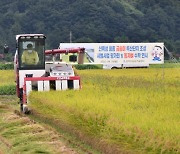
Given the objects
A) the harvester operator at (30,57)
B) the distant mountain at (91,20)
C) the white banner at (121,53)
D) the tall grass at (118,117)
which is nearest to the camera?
the tall grass at (118,117)

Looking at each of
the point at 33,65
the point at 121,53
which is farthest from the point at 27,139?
the point at 121,53

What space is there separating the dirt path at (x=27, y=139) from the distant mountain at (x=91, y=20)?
58.2 metres

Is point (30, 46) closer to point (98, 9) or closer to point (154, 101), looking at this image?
point (154, 101)

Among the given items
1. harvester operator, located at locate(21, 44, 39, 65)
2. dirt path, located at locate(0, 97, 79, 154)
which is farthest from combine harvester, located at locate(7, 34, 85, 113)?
dirt path, located at locate(0, 97, 79, 154)

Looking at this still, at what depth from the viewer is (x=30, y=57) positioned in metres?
15.4

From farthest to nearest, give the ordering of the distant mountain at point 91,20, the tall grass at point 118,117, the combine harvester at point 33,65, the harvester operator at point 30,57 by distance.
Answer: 1. the distant mountain at point 91,20
2. the harvester operator at point 30,57
3. the combine harvester at point 33,65
4. the tall grass at point 118,117

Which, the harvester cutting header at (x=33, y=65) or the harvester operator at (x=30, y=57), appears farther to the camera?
the harvester operator at (x=30, y=57)

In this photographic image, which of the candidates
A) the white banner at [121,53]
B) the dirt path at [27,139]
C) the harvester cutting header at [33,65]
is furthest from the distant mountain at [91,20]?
the dirt path at [27,139]

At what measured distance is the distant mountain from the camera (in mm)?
71625

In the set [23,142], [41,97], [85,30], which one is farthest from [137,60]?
[23,142]

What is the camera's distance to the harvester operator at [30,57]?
1535 cm

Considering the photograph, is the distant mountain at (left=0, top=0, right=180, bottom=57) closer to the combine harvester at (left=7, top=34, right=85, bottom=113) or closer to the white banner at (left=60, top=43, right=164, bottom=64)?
the white banner at (left=60, top=43, right=164, bottom=64)

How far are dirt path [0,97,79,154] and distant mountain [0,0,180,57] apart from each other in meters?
58.2

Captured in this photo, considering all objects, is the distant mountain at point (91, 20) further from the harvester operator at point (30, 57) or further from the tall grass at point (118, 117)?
the tall grass at point (118, 117)
